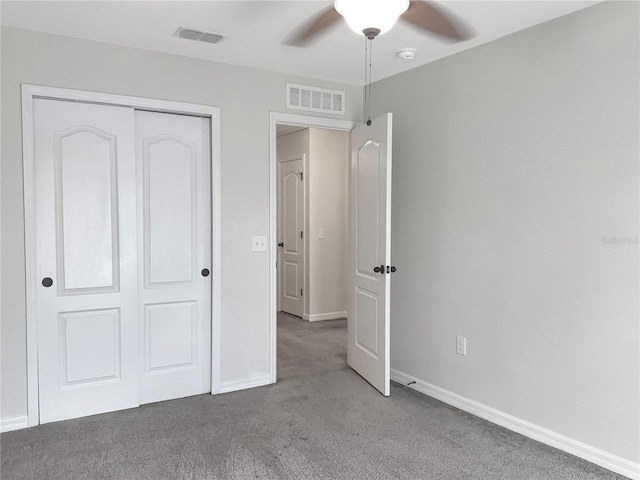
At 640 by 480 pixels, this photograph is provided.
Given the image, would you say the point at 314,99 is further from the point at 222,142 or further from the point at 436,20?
the point at 436,20

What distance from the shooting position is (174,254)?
345 centimetres

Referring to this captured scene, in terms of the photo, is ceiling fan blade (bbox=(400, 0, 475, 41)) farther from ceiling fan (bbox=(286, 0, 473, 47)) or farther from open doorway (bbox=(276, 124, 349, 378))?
open doorway (bbox=(276, 124, 349, 378))

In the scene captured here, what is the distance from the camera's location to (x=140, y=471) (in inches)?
97.0

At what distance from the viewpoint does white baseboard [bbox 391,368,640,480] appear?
2445 mm

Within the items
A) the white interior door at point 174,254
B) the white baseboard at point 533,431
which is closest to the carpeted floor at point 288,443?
the white baseboard at point 533,431

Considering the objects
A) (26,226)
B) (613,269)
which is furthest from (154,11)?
(613,269)

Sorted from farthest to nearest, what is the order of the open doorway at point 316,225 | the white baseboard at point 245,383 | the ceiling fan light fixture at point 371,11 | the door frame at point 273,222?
the open doorway at point 316,225
the door frame at point 273,222
the white baseboard at point 245,383
the ceiling fan light fixture at point 371,11

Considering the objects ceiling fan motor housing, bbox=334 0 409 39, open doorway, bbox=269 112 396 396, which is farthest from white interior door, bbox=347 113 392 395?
ceiling fan motor housing, bbox=334 0 409 39

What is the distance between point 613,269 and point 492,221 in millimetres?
775

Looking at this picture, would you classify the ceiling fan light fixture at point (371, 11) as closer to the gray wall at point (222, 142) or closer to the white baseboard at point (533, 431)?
the gray wall at point (222, 142)

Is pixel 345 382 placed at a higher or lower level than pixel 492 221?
lower

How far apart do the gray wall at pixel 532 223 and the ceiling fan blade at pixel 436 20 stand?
0.28 metres

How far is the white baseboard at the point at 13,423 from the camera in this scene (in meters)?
2.88

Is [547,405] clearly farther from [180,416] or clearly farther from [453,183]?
[180,416]
